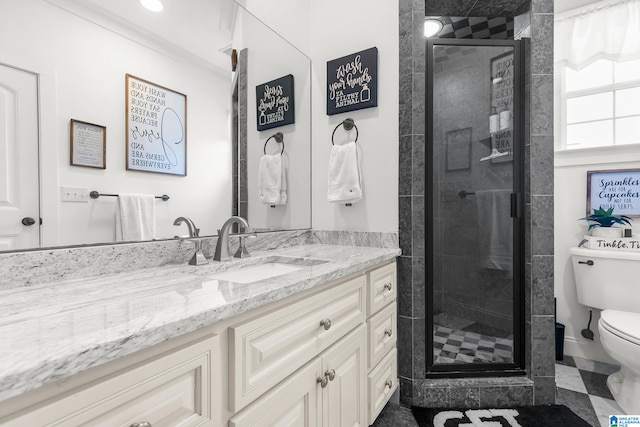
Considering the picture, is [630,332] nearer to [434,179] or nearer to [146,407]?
[434,179]

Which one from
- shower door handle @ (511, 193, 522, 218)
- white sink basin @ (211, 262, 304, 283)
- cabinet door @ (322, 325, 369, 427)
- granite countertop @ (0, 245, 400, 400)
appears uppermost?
shower door handle @ (511, 193, 522, 218)

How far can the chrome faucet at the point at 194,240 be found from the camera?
1.16 meters

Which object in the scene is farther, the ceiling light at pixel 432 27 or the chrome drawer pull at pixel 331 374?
the ceiling light at pixel 432 27

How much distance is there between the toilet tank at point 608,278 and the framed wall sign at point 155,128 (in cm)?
231

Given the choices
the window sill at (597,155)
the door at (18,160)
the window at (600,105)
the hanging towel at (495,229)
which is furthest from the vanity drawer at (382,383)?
the window at (600,105)

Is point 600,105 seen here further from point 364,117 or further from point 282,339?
point 282,339

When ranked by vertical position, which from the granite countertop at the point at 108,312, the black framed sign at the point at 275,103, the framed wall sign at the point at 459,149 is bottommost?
the granite countertop at the point at 108,312

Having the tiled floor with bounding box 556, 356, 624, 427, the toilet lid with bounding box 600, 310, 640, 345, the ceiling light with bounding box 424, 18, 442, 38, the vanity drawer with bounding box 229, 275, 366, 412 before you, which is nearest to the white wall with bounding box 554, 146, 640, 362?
the tiled floor with bounding box 556, 356, 624, 427

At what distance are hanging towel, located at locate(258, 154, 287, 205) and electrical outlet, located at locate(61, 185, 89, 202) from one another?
0.81m

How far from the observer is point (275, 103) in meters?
1.80

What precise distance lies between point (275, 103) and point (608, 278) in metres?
2.20

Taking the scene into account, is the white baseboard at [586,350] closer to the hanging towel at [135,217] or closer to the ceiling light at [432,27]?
the ceiling light at [432,27]

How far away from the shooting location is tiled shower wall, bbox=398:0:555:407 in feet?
5.15

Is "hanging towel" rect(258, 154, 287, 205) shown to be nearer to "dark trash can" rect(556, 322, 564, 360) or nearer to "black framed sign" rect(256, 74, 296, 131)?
"black framed sign" rect(256, 74, 296, 131)
